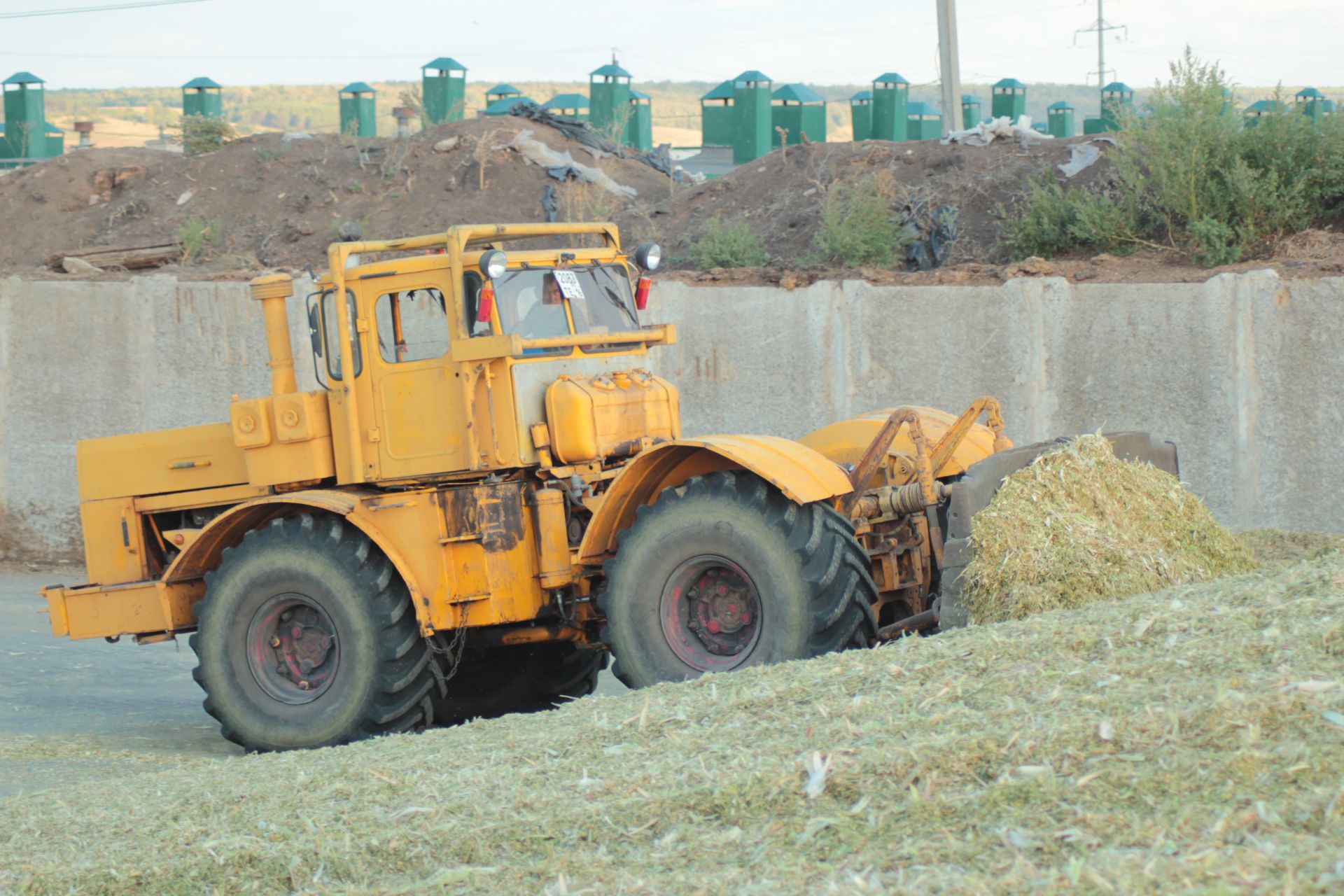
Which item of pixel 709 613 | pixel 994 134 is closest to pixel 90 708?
pixel 709 613

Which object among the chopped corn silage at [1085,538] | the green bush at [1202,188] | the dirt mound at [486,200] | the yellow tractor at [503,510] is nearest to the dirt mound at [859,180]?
the dirt mound at [486,200]

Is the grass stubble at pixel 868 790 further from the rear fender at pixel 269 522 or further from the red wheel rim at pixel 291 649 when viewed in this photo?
the red wheel rim at pixel 291 649

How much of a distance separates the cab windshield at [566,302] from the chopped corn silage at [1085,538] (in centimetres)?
241

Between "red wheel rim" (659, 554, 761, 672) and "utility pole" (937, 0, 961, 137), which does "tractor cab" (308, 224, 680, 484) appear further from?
"utility pole" (937, 0, 961, 137)

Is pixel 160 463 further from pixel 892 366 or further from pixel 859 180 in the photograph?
pixel 859 180

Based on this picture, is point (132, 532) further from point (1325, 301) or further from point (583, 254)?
point (1325, 301)

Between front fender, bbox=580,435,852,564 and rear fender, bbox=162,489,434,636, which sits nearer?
front fender, bbox=580,435,852,564

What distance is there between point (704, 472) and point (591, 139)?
14.2m

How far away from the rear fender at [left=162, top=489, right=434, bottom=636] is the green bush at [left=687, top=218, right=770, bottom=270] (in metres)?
7.45

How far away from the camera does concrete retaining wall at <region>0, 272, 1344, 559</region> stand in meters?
10.4

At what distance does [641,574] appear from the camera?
6855mm

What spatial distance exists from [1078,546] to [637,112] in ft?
92.2

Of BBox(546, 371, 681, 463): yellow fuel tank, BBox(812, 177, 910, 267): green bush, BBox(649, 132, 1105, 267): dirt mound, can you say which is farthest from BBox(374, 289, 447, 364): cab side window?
BBox(649, 132, 1105, 267): dirt mound

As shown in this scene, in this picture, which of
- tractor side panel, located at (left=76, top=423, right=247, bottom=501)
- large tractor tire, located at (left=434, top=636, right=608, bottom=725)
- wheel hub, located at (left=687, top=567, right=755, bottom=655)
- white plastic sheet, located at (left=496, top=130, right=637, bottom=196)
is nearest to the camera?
wheel hub, located at (left=687, top=567, right=755, bottom=655)
